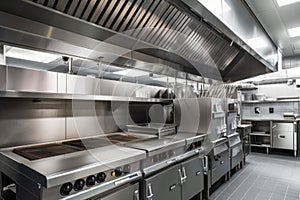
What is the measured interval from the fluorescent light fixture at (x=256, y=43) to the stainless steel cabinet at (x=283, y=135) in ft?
8.46

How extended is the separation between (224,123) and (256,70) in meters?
1.33

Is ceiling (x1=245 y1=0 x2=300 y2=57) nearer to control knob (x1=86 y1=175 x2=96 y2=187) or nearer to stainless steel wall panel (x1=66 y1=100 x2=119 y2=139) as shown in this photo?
stainless steel wall panel (x1=66 y1=100 x2=119 y2=139)

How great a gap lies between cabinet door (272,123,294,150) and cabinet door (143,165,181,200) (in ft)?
13.4

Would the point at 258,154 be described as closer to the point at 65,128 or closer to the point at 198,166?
the point at 198,166

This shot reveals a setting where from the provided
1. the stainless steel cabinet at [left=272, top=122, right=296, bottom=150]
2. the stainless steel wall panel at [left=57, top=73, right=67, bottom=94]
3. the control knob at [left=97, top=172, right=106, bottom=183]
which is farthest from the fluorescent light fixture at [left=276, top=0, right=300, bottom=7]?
the stainless steel cabinet at [left=272, top=122, right=296, bottom=150]

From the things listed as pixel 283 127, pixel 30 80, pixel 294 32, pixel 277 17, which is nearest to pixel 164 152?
pixel 30 80

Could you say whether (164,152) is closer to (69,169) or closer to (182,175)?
(182,175)

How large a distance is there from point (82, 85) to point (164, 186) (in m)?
1.34

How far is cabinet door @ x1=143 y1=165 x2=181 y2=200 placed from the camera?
1642mm

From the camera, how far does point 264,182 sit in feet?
10.3

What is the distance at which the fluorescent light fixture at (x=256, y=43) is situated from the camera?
100 inches

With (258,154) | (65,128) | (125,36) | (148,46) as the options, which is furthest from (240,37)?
(258,154)

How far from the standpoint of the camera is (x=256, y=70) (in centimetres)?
367

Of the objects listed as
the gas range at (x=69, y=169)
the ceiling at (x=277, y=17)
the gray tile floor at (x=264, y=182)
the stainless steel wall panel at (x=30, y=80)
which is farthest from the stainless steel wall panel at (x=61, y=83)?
the ceiling at (x=277, y=17)
